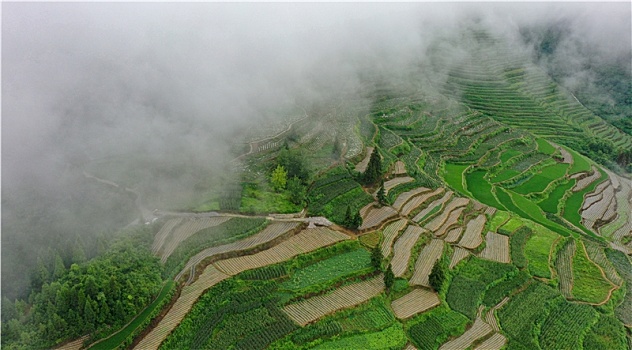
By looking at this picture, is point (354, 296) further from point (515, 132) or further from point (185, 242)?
point (515, 132)

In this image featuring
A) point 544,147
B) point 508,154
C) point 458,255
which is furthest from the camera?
point 544,147

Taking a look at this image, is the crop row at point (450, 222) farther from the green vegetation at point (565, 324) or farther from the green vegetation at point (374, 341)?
the green vegetation at point (374, 341)

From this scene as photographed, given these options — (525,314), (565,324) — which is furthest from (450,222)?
(565,324)

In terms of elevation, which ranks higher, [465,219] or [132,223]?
[132,223]

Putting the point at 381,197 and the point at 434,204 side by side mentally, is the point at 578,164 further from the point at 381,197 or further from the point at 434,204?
the point at 381,197

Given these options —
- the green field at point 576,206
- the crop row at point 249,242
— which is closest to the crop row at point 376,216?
the crop row at point 249,242

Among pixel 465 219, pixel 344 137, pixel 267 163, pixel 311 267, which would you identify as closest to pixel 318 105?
pixel 344 137

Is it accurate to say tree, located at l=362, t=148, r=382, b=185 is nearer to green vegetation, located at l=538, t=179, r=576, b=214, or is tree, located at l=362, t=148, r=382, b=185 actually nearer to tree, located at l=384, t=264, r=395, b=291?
tree, located at l=384, t=264, r=395, b=291

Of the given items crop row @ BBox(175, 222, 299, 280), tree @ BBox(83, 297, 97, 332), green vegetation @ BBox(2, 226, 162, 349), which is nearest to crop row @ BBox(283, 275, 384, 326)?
crop row @ BBox(175, 222, 299, 280)
